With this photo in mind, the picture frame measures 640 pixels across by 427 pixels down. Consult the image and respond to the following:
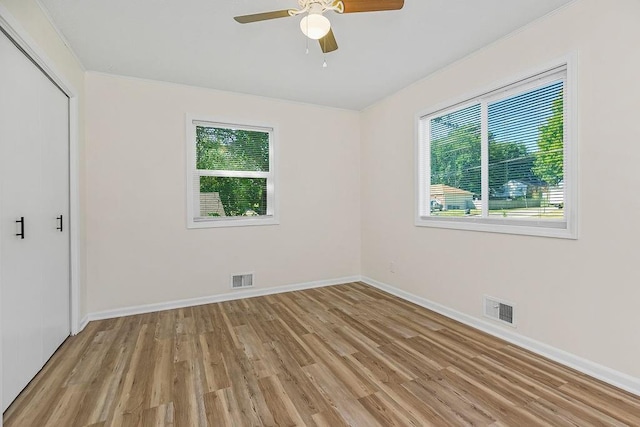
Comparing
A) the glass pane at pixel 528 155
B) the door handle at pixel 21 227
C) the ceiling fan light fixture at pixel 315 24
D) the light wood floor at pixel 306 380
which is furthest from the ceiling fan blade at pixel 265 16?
the light wood floor at pixel 306 380

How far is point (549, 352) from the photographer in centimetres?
229

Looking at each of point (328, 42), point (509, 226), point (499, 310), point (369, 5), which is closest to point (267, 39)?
point (328, 42)

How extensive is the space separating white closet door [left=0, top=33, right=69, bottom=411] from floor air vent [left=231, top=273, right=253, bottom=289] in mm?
1664

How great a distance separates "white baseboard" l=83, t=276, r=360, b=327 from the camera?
3.21 m

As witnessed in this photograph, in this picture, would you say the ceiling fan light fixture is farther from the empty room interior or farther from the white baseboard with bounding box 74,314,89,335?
the white baseboard with bounding box 74,314,89,335

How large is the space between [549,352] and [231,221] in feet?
11.1

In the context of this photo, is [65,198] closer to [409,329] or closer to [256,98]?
[256,98]

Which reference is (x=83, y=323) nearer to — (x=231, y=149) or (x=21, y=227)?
(x=21, y=227)

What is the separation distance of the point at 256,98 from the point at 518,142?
9.82 ft

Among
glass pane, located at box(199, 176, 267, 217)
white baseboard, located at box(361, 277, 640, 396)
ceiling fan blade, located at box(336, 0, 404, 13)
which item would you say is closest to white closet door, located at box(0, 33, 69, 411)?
glass pane, located at box(199, 176, 267, 217)

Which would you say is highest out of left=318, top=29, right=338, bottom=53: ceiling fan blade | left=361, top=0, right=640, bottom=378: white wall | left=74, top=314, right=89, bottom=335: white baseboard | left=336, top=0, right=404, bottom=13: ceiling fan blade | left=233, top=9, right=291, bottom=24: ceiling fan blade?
left=336, top=0, right=404, bottom=13: ceiling fan blade

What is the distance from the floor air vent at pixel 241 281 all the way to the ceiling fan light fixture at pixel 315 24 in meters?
2.93

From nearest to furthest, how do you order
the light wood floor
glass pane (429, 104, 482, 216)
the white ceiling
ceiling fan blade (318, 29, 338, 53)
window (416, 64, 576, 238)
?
1. the light wood floor
2. ceiling fan blade (318, 29, 338, 53)
3. the white ceiling
4. window (416, 64, 576, 238)
5. glass pane (429, 104, 482, 216)

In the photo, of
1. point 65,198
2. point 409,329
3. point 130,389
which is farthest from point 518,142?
point 65,198
